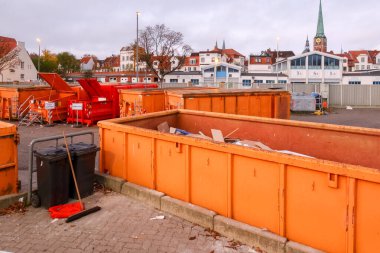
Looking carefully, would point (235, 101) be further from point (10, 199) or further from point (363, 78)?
point (363, 78)

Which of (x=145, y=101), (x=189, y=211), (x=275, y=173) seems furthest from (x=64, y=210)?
(x=145, y=101)

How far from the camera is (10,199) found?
6.58 metres

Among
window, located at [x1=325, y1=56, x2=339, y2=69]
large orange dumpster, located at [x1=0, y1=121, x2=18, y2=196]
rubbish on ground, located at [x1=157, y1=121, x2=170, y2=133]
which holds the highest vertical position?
window, located at [x1=325, y1=56, x2=339, y2=69]

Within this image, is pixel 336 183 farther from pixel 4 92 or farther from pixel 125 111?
pixel 4 92

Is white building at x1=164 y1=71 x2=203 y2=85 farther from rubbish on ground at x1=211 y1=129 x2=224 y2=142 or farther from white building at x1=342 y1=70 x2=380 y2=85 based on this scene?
rubbish on ground at x1=211 y1=129 x2=224 y2=142

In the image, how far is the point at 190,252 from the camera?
16.2 feet

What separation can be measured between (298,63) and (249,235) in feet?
183

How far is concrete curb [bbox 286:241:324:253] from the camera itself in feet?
14.8

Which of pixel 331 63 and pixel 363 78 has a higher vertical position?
pixel 331 63

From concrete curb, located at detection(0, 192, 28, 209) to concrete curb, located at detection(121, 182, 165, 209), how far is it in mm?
1811

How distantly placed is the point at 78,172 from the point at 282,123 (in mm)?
4177

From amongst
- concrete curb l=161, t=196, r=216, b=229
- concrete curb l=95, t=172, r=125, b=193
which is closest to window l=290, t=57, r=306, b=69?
concrete curb l=95, t=172, r=125, b=193

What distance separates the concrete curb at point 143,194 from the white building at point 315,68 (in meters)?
51.2

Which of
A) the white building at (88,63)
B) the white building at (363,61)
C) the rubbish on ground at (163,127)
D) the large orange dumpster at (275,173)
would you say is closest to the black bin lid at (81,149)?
the large orange dumpster at (275,173)
